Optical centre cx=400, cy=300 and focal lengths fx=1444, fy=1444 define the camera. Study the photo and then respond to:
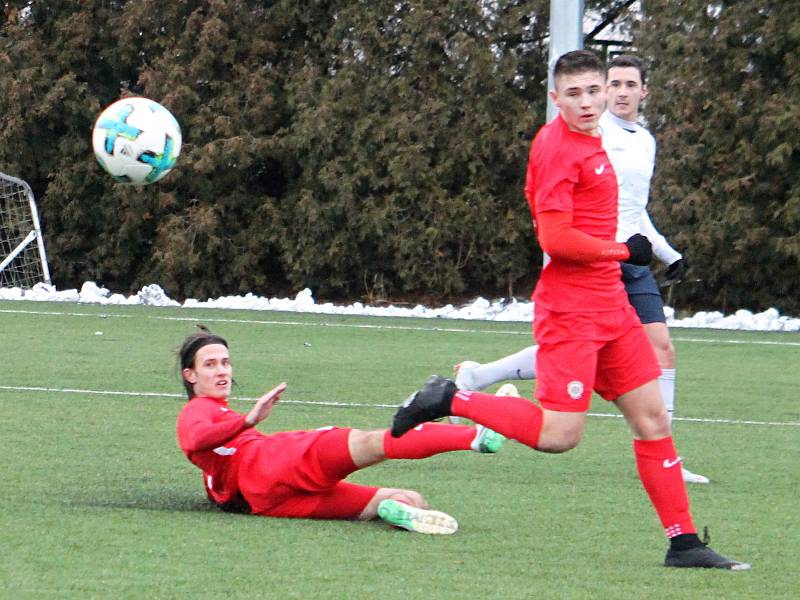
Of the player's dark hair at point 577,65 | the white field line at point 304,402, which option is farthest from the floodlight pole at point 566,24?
the player's dark hair at point 577,65

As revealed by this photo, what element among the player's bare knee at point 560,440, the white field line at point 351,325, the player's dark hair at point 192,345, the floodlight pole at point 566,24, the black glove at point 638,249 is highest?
the floodlight pole at point 566,24

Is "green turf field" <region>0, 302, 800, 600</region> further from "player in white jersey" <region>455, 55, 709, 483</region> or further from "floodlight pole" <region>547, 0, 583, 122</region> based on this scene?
"floodlight pole" <region>547, 0, 583, 122</region>

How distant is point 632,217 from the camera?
597cm

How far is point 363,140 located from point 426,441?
39.6 feet

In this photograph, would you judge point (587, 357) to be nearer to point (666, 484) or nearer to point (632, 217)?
point (666, 484)

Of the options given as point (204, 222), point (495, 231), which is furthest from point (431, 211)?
point (204, 222)

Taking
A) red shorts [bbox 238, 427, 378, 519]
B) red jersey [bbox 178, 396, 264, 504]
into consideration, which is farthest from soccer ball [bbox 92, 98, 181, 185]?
red shorts [bbox 238, 427, 378, 519]

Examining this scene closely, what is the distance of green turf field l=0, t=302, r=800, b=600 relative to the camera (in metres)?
4.05

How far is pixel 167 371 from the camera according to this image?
9.58 meters

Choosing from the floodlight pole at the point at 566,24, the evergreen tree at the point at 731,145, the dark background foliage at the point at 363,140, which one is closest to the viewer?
the floodlight pole at the point at 566,24

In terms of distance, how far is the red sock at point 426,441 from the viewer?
488 cm

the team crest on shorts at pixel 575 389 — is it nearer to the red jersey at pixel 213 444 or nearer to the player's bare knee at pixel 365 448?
the player's bare knee at pixel 365 448

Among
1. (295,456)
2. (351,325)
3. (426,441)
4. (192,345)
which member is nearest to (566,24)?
(351,325)

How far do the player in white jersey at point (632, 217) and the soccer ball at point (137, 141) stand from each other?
13.6 feet
